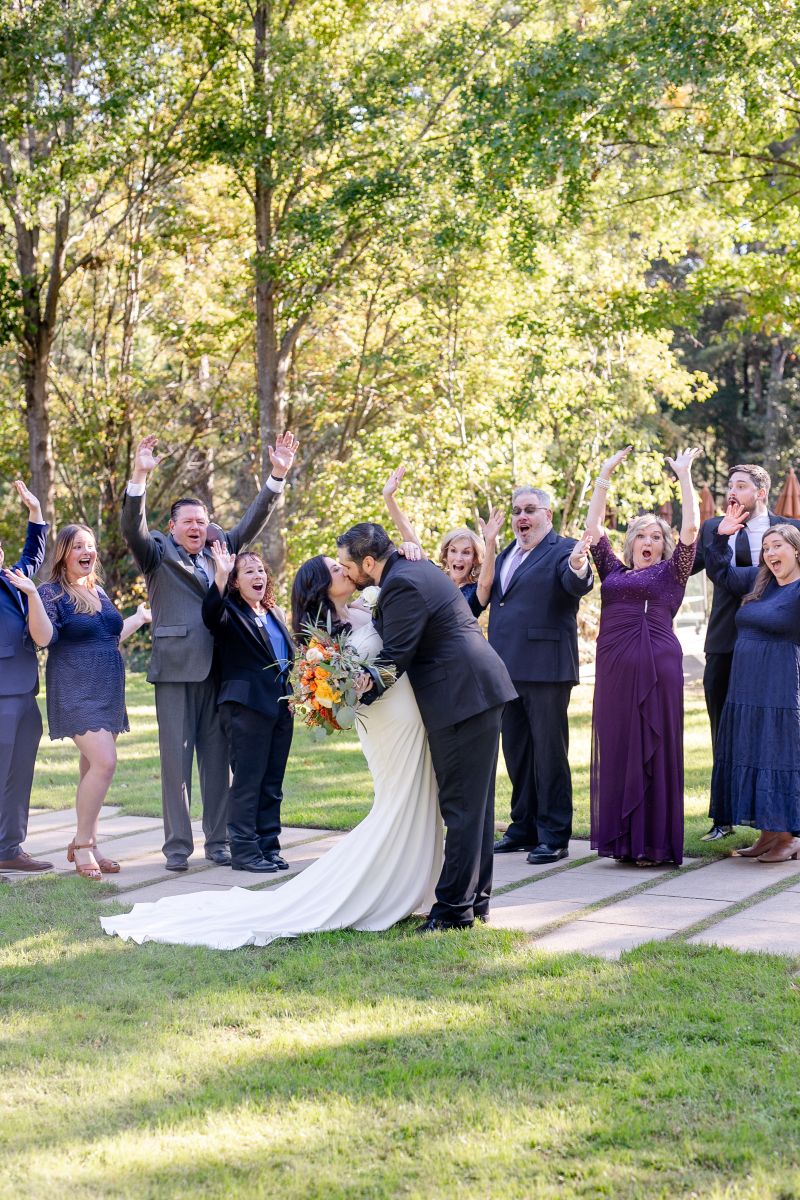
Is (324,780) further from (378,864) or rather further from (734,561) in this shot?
(378,864)

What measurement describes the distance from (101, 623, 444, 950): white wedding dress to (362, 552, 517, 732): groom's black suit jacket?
A: 138 millimetres

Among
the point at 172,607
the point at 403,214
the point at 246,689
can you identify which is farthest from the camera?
the point at 403,214

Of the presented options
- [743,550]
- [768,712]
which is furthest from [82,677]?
[743,550]

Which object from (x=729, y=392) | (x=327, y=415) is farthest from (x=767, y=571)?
(x=729, y=392)

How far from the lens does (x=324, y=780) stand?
33.3 ft

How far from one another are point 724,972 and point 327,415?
1779 cm

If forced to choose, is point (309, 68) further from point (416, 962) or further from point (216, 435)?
point (416, 962)

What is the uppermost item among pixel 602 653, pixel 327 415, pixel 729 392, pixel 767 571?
pixel 729 392

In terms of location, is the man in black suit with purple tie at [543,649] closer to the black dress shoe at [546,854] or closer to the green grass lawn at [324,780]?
the black dress shoe at [546,854]

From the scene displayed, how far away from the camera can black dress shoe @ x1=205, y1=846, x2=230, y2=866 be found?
7.47 m

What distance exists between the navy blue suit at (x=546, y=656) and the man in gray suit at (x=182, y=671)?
65.4 inches

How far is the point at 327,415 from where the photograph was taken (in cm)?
2198

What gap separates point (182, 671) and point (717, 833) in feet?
10.7

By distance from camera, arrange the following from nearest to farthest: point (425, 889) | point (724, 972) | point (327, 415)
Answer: point (724, 972) < point (425, 889) < point (327, 415)
